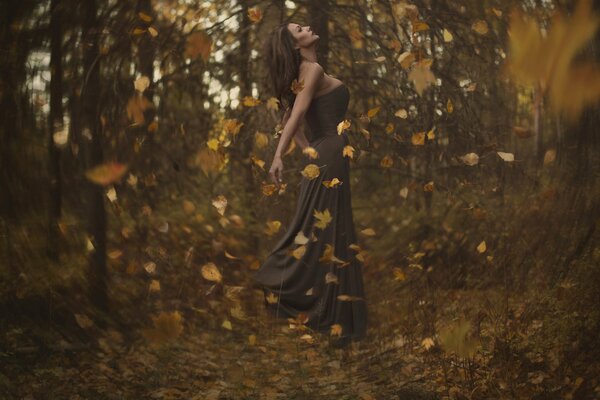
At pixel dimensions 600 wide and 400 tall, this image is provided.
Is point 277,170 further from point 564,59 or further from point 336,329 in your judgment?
point 564,59

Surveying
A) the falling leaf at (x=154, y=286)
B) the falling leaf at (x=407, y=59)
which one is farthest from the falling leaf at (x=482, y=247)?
the falling leaf at (x=154, y=286)

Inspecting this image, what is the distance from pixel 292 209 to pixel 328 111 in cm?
251

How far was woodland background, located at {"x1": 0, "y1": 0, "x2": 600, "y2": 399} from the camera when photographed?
3.65 metres

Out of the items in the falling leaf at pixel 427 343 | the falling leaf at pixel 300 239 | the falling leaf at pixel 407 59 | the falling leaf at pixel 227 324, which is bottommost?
the falling leaf at pixel 227 324

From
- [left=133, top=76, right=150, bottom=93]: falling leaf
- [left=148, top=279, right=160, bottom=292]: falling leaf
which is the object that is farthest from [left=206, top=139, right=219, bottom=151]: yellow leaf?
[left=148, top=279, right=160, bottom=292]: falling leaf

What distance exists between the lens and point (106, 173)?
4.77m

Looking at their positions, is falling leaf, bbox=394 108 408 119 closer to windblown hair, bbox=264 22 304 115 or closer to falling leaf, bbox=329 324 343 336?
windblown hair, bbox=264 22 304 115

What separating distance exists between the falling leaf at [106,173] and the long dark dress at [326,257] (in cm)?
157

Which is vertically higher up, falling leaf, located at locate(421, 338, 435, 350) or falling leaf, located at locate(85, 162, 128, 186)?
falling leaf, located at locate(85, 162, 128, 186)

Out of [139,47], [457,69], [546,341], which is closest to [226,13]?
[139,47]

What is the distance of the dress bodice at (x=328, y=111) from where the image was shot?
3.93 m

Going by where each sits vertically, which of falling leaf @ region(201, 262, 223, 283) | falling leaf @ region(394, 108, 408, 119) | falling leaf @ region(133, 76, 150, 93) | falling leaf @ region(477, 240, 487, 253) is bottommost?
falling leaf @ region(201, 262, 223, 283)

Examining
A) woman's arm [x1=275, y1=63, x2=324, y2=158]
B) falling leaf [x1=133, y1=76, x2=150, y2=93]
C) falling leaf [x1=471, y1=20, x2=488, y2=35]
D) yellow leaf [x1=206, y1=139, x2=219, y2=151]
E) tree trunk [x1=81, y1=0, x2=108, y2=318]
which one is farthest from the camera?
yellow leaf [x1=206, y1=139, x2=219, y2=151]

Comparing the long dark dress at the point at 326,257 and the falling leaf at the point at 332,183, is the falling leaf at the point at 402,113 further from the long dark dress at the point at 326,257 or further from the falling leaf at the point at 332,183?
the falling leaf at the point at 332,183
